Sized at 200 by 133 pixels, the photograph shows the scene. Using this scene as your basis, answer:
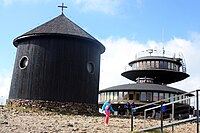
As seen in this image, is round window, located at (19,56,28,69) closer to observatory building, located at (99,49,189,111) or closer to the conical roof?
the conical roof

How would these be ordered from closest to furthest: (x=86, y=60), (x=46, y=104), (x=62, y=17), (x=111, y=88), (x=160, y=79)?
(x=46, y=104) → (x=86, y=60) → (x=62, y=17) → (x=111, y=88) → (x=160, y=79)

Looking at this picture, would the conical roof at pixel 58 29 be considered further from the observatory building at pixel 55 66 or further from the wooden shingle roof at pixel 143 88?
the wooden shingle roof at pixel 143 88

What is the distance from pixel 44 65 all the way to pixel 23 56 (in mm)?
2212

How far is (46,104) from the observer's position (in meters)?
21.2

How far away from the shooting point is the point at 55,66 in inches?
857

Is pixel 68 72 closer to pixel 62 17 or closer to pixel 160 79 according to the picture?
pixel 62 17

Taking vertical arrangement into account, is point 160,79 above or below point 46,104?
above

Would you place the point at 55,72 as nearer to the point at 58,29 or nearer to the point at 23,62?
the point at 23,62

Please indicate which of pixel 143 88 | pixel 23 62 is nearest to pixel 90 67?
pixel 23 62

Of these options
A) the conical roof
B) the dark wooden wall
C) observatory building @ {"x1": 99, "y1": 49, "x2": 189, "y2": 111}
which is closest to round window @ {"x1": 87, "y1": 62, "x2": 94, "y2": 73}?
the dark wooden wall

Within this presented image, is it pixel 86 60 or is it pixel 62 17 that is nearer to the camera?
pixel 86 60

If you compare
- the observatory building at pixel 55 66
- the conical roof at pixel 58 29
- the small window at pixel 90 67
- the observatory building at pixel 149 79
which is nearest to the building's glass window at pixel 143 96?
the observatory building at pixel 149 79

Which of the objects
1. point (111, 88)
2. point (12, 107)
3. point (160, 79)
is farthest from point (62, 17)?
point (160, 79)

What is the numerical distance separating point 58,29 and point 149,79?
26.4 m
